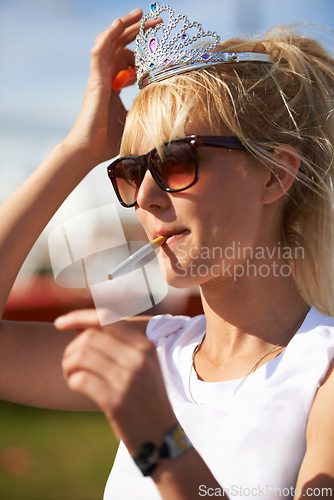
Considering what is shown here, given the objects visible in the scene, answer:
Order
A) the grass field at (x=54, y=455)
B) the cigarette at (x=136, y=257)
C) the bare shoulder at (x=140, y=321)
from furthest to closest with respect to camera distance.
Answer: the grass field at (x=54, y=455) → the bare shoulder at (x=140, y=321) → the cigarette at (x=136, y=257)

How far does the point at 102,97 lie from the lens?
6.15 feet

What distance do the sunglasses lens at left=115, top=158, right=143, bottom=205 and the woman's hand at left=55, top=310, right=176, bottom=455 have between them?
691 mm

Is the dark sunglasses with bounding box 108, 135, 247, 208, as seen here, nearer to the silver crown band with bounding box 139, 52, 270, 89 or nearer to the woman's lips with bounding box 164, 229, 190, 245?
the woman's lips with bounding box 164, 229, 190, 245

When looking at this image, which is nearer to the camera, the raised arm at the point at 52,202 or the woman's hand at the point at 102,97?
the raised arm at the point at 52,202

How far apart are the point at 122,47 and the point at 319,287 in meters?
1.09

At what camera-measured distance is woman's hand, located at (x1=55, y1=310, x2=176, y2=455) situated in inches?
33.7

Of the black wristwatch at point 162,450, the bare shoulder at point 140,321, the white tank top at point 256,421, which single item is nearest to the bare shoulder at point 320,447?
the white tank top at point 256,421

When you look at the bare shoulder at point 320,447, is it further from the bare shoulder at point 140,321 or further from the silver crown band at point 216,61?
the silver crown band at point 216,61

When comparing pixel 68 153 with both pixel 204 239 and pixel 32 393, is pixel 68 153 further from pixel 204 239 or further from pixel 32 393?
pixel 32 393

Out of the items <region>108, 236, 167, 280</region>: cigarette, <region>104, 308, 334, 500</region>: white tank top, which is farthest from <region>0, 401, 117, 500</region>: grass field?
<region>108, 236, 167, 280</region>: cigarette

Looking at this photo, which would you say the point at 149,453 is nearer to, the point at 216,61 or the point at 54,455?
the point at 216,61

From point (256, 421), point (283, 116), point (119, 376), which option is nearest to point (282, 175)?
point (283, 116)

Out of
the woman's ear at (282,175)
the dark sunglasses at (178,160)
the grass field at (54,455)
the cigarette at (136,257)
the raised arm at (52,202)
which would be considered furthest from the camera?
the grass field at (54,455)

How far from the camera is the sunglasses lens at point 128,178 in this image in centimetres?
149
